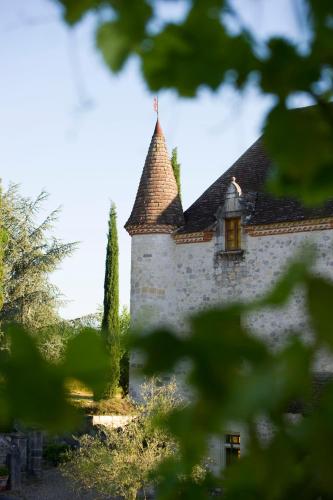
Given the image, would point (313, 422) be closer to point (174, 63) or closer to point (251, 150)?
point (174, 63)

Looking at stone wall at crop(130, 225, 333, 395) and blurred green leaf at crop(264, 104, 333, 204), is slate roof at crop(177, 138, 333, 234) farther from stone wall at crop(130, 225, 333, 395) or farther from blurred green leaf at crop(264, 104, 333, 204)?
blurred green leaf at crop(264, 104, 333, 204)

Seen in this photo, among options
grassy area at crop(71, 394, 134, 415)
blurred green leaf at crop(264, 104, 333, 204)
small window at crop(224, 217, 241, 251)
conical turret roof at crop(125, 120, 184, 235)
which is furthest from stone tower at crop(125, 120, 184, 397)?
blurred green leaf at crop(264, 104, 333, 204)

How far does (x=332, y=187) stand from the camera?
3.37ft

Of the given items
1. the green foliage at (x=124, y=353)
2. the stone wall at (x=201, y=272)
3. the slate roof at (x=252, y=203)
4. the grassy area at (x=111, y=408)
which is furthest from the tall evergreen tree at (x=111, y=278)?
the slate roof at (x=252, y=203)

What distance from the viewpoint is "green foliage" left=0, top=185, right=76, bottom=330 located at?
26.2m

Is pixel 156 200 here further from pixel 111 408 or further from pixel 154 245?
pixel 111 408

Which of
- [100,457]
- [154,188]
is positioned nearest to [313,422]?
[100,457]

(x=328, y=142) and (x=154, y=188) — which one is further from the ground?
(x=154, y=188)

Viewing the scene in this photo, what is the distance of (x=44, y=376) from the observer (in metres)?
0.76

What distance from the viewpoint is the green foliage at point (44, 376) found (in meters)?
0.75

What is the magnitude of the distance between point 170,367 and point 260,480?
7.8 inches

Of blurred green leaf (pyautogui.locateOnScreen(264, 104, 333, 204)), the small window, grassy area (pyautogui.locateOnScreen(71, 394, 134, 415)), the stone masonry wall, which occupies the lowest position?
grassy area (pyautogui.locateOnScreen(71, 394, 134, 415))

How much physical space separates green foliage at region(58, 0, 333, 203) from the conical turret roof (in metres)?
16.6

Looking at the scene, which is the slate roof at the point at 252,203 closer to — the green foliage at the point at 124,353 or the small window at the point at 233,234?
the small window at the point at 233,234
